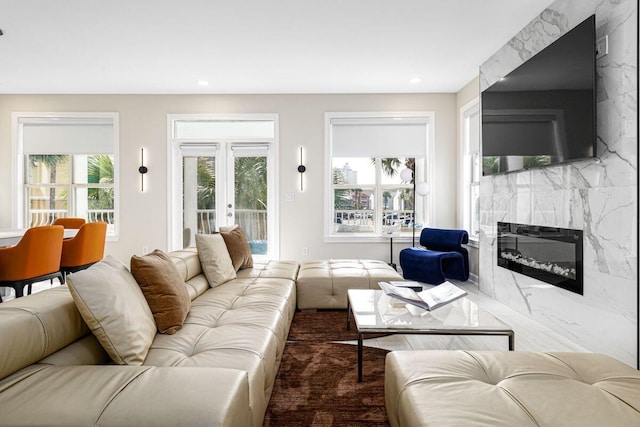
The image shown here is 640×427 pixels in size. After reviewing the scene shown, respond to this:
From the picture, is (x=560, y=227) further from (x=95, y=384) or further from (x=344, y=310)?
(x=95, y=384)

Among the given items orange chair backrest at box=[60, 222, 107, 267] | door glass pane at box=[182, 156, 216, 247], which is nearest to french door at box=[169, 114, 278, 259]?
door glass pane at box=[182, 156, 216, 247]

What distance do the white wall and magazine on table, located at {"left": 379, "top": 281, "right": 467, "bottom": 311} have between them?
9.29ft

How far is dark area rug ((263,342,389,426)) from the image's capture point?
169 cm

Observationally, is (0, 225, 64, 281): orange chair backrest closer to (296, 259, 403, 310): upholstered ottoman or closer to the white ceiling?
the white ceiling

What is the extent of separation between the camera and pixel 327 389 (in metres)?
1.95

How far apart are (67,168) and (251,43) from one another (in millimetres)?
3677

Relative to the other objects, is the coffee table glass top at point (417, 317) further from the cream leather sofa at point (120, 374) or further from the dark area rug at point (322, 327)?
the cream leather sofa at point (120, 374)

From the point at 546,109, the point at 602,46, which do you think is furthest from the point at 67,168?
the point at 602,46

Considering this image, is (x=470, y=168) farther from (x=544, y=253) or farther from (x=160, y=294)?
(x=160, y=294)

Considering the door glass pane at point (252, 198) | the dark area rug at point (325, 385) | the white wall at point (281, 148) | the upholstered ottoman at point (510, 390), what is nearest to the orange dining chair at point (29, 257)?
the white wall at point (281, 148)

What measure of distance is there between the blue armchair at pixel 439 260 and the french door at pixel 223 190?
79.7 inches

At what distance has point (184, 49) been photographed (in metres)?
3.80

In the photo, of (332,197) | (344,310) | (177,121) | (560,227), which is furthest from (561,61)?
(177,121)

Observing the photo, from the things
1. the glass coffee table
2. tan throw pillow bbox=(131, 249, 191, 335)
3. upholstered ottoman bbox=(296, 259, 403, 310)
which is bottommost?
upholstered ottoman bbox=(296, 259, 403, 310)
